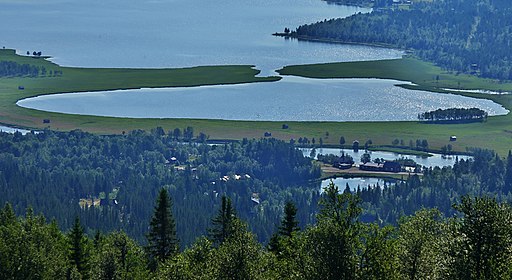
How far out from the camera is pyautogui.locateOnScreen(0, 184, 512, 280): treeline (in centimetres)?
1808

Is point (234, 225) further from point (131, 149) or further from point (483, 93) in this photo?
point (483, 93)

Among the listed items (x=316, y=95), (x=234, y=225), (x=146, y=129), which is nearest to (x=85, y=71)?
(x=316, y=95)

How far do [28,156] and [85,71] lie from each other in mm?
45555

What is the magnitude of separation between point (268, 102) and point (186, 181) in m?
35.2

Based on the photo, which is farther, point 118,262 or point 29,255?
point 118,262

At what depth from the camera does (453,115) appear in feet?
282

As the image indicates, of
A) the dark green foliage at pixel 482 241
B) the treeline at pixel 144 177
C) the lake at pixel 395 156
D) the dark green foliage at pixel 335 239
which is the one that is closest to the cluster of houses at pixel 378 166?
the treeline at pixel 144 177

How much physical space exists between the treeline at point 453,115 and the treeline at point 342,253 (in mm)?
62795

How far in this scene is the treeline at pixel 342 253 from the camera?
18078mm

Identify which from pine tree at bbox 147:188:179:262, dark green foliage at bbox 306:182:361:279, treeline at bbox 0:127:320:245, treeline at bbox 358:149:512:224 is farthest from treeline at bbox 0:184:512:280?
treeline at bbox 358:149:512:224

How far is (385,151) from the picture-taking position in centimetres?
7294

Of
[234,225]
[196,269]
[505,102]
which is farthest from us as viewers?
[505,102]

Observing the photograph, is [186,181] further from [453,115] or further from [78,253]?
[453,115]

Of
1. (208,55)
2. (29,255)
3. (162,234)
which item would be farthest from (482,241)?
(208,55)
